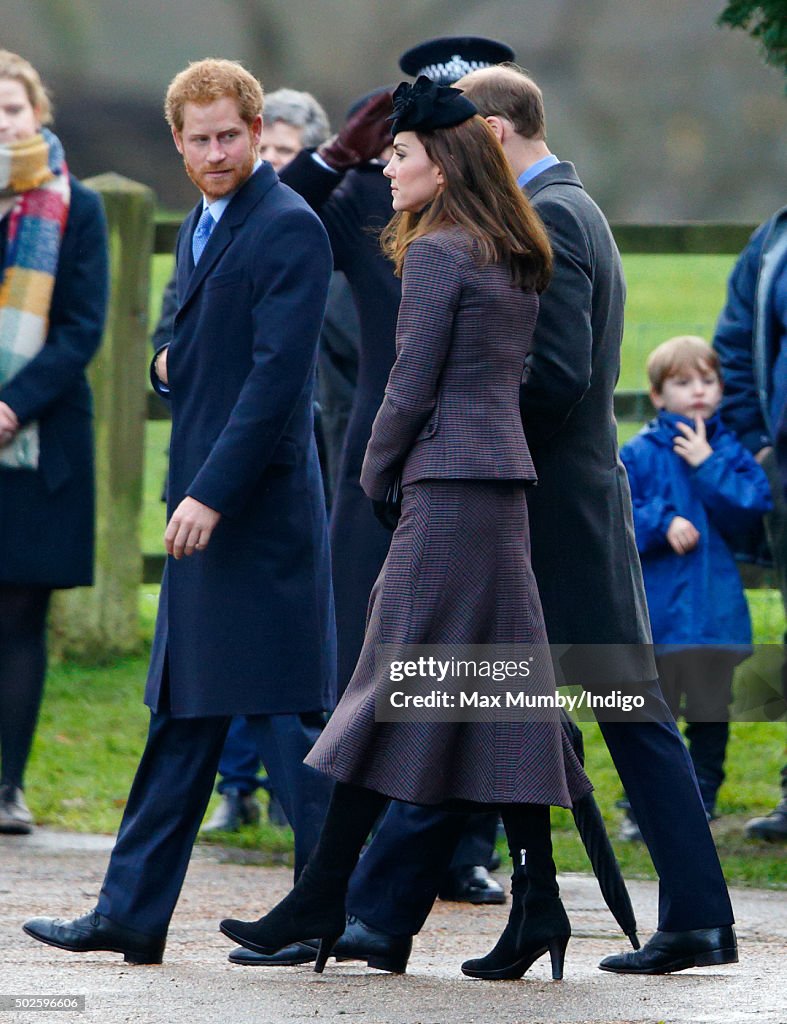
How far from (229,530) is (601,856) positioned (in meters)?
0.96

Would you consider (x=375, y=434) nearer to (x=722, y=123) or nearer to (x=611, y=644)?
(x=611, y=644)

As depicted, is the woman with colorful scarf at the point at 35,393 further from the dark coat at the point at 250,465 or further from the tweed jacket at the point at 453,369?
the tweed jacket at the point at 453,369

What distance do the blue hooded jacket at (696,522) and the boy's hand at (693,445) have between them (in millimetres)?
17

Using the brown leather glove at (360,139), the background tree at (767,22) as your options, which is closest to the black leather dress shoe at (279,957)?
the brown leather glove at (360,139)

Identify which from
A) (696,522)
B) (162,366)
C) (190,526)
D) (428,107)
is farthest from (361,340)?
(696,522)

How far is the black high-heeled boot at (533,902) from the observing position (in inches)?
146

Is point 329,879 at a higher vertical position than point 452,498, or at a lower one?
lower

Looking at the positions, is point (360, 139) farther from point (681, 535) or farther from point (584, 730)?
point (584, 730)

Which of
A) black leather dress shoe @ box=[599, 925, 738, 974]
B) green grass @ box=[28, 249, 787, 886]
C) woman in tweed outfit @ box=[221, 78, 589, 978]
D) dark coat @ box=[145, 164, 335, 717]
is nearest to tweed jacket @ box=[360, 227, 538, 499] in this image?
woman in tweed outfit @ box=[221, 78, 589, 978]

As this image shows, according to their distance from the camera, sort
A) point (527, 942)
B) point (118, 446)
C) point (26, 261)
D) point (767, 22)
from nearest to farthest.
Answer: point (527, 942), point (767, 22), point (26, 261), point (118, 446)

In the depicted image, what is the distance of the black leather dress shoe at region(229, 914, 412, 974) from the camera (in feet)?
12.5

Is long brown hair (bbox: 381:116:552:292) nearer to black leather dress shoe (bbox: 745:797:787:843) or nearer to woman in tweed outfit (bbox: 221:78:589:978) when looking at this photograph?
woman in tweed outfit (bbox: 221:78:589:978)

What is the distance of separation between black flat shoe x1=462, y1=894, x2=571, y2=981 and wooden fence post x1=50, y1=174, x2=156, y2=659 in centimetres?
407

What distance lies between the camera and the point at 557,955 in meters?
3.73
